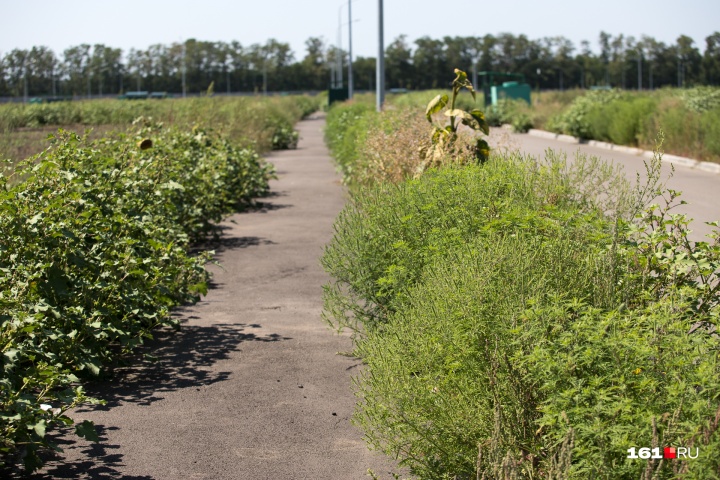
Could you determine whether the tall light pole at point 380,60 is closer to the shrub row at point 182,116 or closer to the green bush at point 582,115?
the shrub row at point 182,116

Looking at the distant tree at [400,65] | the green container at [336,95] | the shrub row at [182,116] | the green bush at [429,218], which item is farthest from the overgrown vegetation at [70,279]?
the distant tree at [400,65]

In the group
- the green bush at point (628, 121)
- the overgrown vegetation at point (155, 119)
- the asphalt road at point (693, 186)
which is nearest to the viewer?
the asphalt road at point (693, 186)

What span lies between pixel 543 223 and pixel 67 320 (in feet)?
9.77

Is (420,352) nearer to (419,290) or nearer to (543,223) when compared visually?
(419,290)

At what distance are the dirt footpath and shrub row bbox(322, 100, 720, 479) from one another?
2.12 feet

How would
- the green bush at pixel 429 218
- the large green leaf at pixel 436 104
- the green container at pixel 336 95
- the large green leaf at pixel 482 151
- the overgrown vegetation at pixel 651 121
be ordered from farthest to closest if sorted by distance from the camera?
the green container at pixel 336 95
the overgrown vegetation at pixel 651 121
the large green leaf at pixel 436 104
the large green leaf at pixel 482 151
the green bush at pixel 429 218

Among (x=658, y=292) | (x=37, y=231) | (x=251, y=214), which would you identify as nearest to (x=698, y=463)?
(x=658, y=292)

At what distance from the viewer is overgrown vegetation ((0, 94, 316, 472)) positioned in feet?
14.9

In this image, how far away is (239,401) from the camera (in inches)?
228

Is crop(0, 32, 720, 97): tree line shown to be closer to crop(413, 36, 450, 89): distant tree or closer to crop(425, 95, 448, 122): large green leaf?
crop(413, 36, 450, 89): distant tree

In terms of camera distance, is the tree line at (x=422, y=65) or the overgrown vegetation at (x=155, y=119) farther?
the tree line at (x=422, y=65)

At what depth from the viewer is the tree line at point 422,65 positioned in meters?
112

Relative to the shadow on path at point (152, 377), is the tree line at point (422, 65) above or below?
above

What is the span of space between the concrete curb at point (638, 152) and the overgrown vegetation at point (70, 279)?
8595mm
